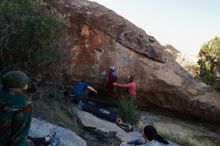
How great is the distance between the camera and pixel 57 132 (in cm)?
832

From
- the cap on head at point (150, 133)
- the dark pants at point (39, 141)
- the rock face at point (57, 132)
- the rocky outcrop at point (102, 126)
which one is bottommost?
the rocky outcrop at point (102, 126)

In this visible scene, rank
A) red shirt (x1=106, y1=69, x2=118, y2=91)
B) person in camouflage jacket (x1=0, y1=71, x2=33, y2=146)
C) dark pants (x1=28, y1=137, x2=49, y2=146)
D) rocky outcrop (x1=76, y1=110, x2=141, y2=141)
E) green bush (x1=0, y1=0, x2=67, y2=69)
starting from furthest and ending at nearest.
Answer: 1. red shirt (x1=106, y1=69, x2=118, y2=91)
2. rocky outcrop (x1=76, y1=110, x2=141, y2=141)
3. green bush (x1=0, y1=0, x2=67, y2=69)
4. dark pants (x1=28, y1=137, x2=49, y2=146)
5. person in camouflage jacket (x1=0, y1=71, x2=33, y2=146)

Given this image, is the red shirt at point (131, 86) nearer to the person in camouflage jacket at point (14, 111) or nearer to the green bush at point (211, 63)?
the green bush at point (211, 63)

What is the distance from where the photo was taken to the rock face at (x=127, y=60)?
13.6 metres

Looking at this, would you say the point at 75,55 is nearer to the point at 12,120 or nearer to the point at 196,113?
the point at 196,113

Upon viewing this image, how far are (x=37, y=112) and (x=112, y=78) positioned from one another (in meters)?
4.81

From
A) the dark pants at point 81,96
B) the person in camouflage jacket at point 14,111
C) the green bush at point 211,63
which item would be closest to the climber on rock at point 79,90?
the dark pants at point 81,96

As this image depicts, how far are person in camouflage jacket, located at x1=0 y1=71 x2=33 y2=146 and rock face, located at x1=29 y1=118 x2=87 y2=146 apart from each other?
336 cm

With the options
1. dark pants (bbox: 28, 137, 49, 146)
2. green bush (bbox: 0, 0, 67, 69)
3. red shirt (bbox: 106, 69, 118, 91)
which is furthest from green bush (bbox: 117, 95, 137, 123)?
dark pants (bbox: 28, 137, 49, 146)

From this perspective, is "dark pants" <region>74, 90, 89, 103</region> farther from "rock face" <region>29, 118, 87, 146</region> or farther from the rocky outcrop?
"rock face" <region>29, 118, 87, 146</region>

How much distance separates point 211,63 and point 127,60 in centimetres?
477

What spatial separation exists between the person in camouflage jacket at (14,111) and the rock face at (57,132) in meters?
3.36

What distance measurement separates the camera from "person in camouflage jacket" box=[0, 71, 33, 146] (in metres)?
4.14

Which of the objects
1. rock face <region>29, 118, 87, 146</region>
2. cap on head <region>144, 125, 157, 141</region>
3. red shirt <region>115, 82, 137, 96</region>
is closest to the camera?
cap on head <region>144, 125, 157, 141</region>
